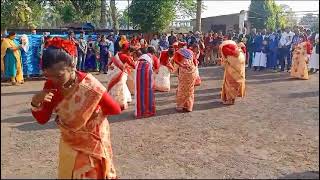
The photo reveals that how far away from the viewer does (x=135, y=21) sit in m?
19.5

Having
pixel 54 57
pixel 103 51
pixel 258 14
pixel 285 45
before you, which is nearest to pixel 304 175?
pixel 54 57

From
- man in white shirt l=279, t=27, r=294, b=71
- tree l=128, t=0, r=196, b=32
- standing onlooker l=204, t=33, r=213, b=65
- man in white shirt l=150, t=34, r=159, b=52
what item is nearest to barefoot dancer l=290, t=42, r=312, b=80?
man in white shirt l=279, t=27, r=294, b=71

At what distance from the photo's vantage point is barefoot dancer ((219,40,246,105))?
868 centimetres


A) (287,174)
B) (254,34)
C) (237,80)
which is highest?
(254,34)

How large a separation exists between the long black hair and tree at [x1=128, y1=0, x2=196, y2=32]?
54.3 feet

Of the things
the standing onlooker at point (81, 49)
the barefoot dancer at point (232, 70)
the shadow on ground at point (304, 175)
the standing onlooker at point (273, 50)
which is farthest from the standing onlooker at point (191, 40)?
the shadow on ground at point (304, 175)

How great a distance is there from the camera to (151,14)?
18.8m

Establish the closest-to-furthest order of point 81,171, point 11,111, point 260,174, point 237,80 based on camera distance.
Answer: point 81,171
point 260,174
point 11,111
point 237,80

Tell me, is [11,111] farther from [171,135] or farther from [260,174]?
[260,174]

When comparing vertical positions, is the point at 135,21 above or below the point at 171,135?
above

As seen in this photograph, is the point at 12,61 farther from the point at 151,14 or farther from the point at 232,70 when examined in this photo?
the point at 151,14

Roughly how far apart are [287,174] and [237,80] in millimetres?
4323

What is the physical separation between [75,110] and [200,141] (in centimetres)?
381

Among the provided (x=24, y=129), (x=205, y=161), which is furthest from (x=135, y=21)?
(x=205, y=161)
